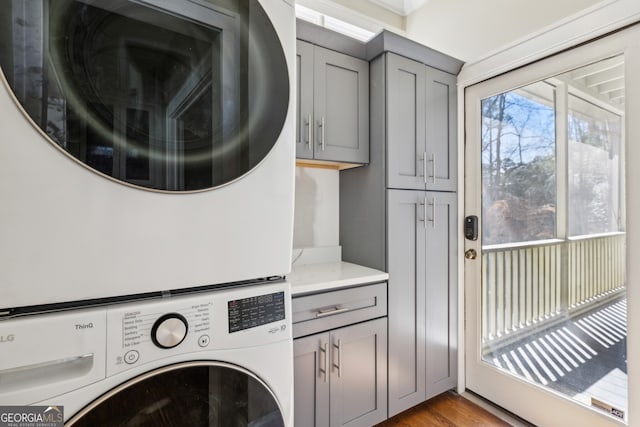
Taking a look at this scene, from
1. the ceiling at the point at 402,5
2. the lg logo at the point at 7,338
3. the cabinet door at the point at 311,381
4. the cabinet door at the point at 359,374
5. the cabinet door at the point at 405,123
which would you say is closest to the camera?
the lg logo at the point at 7,338

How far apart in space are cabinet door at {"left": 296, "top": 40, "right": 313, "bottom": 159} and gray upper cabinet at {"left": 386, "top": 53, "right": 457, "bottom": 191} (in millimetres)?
427

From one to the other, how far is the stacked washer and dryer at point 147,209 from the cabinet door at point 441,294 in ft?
3.76

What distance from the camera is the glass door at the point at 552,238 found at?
1331 millimetres

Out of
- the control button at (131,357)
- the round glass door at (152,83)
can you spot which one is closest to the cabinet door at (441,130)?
the round glass door at (152,83)

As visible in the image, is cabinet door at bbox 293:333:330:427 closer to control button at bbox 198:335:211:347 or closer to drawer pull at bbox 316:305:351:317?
drawer pull at bbox 316:305:351:317

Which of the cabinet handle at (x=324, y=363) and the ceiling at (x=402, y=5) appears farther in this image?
the ceiling at (x=402, y=5)

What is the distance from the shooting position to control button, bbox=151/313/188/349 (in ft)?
2.20

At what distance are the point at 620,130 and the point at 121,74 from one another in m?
1.91

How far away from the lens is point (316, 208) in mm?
1884

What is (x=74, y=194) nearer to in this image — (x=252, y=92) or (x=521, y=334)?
(x=252, y=92)

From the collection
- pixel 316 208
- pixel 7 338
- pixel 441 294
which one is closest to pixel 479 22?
pixel 316 208

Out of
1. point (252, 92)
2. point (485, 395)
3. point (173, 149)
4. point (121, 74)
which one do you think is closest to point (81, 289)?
point (173, 149)

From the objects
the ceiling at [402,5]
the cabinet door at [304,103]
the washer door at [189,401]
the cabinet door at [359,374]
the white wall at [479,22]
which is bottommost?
the cabinet door at [359,374]

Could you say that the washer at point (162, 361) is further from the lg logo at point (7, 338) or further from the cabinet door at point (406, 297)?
the cabinet door at point (406, 297)
